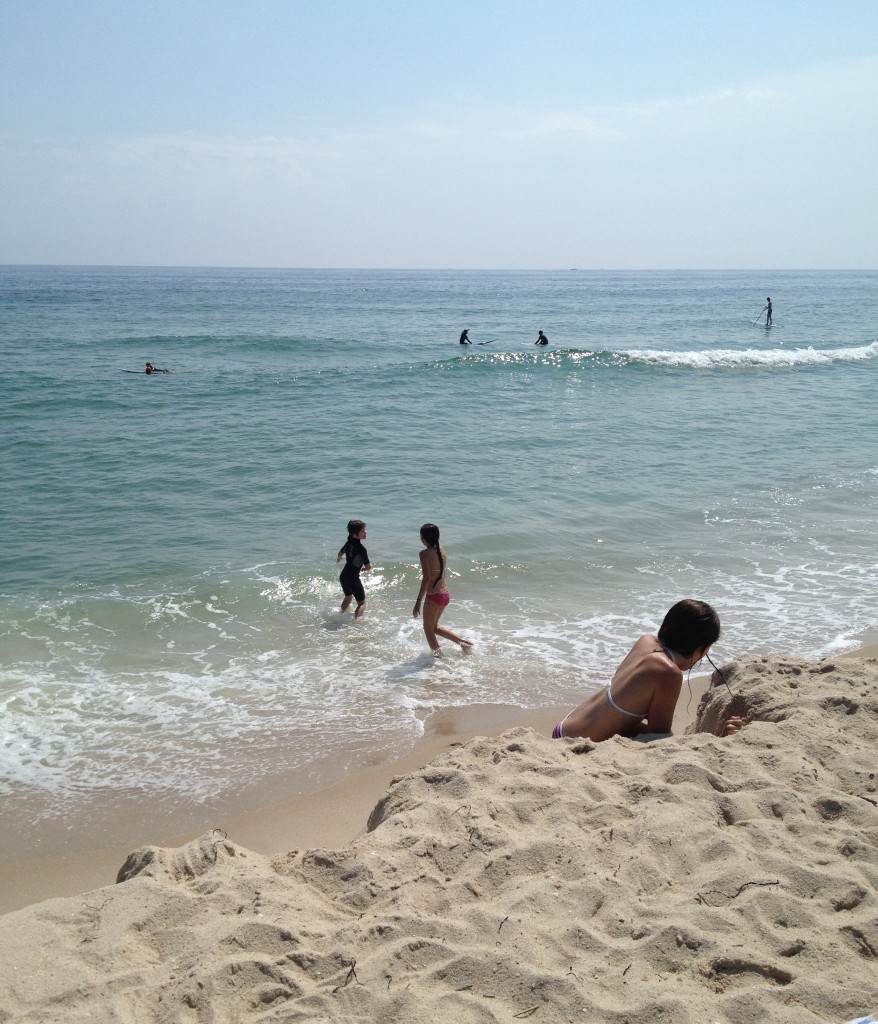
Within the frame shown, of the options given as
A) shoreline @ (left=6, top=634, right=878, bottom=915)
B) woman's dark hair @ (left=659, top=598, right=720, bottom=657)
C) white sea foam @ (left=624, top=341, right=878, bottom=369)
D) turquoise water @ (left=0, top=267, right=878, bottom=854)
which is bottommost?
shoreline @ (left=6, top=634, right=878, bottom=915)

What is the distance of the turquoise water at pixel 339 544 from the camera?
6.60 m

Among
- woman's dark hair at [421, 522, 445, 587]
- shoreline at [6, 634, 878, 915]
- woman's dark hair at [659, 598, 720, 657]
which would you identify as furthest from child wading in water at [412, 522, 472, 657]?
woman's dark hair at [659, 598, 720, 657]

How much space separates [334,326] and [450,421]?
2282 cm

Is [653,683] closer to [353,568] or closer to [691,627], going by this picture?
[691,627]

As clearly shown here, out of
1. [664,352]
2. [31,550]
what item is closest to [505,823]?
[31,550]

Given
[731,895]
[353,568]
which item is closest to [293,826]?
[731,895]

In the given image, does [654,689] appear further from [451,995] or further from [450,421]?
[450,421]

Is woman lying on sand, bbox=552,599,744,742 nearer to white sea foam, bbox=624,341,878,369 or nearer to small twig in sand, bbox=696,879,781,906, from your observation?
small twig in sand, bbox=696,879,781,906

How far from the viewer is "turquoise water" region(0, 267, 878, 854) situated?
6.60 meters

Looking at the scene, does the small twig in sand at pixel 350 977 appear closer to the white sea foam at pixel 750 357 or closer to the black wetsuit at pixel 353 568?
the black wetsuit at pixel 353 568

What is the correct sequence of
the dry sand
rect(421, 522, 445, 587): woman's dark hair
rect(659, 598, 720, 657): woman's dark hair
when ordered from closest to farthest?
the dry sand < rect(659, 598, 720, 657): woman's dark hair < rect(421, 522, 445, 587): woman's dark hair

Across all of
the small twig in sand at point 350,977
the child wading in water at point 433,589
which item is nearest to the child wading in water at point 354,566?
the child wading in water at point 433,589

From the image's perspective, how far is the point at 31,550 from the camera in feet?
34.3

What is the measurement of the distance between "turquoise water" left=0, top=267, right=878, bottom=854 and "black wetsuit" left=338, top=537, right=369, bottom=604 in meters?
0.33
